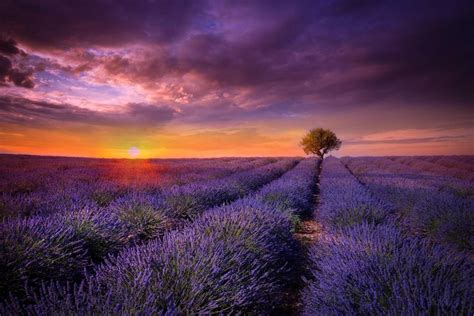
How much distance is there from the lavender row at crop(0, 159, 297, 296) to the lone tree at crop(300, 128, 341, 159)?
32.6 metres

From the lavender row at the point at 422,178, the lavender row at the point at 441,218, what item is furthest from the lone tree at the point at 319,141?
the lavender row at the point at 441,218

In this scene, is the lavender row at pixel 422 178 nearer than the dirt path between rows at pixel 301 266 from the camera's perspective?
No

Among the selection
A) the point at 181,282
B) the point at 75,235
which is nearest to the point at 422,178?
the point at 181,282

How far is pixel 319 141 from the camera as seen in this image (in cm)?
3606

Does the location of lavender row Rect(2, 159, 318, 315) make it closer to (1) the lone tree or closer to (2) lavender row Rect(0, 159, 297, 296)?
(2) lavender row Rect(0, 159, 297, 296)

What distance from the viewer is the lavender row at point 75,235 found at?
2.46m

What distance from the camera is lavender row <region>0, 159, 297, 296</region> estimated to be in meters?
2.46

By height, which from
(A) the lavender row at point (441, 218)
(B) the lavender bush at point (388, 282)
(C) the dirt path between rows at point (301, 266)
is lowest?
(C) the dirt path between rows at point (301, 266)

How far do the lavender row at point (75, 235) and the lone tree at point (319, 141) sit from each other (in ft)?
107

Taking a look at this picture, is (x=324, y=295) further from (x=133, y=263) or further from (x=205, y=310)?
(x=133, y=263)

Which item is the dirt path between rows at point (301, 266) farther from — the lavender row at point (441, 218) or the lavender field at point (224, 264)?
the lavender row at point (441, 218)

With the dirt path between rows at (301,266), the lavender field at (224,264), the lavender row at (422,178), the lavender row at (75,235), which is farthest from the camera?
the lavender row at (422,178)

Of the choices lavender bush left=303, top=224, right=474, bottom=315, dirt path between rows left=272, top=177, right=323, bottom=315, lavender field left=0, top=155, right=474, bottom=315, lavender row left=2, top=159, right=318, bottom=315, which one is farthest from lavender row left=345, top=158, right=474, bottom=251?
lavender row left=2, top=159, right=318, bottom=315

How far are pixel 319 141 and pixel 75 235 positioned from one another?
35.5 meters
